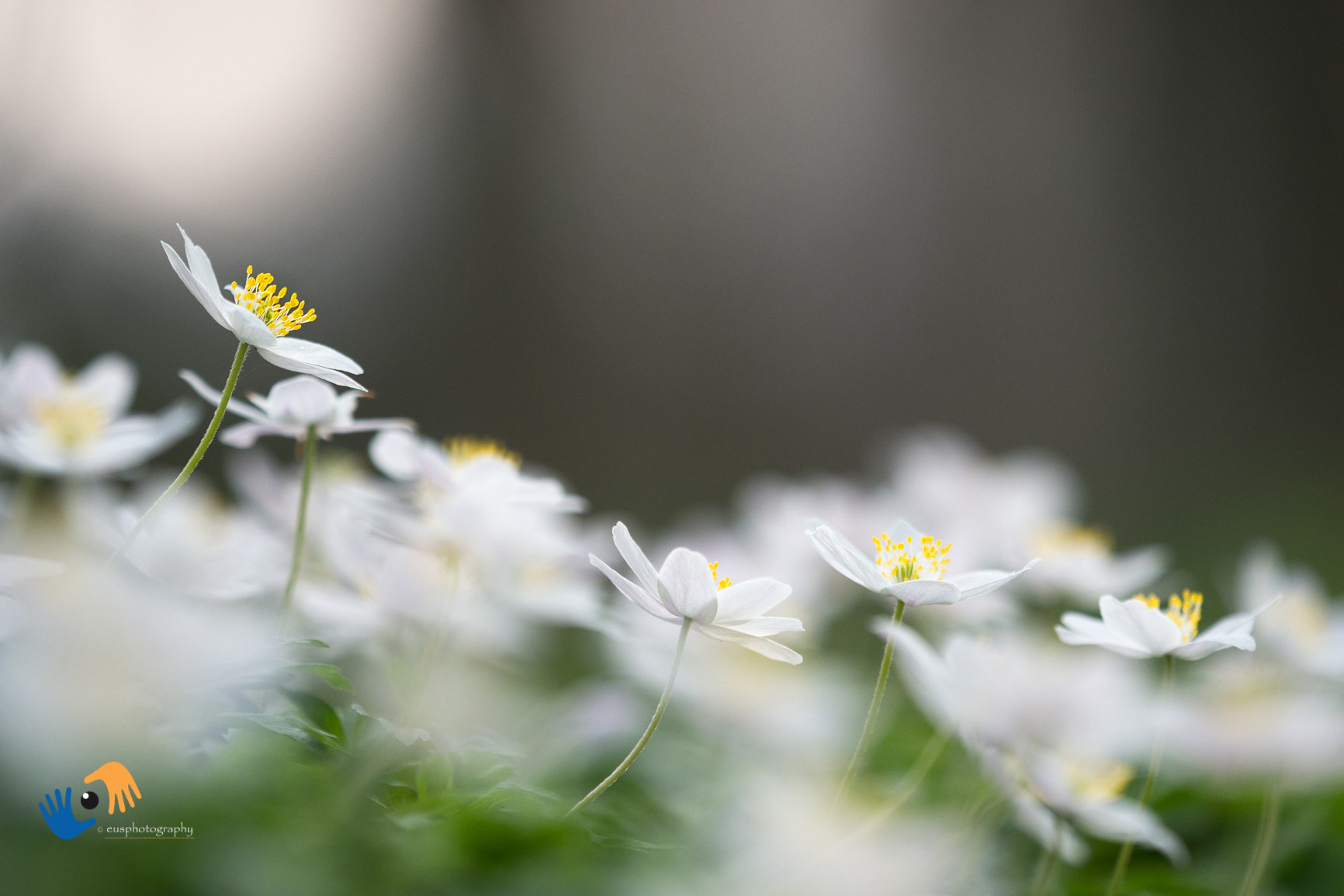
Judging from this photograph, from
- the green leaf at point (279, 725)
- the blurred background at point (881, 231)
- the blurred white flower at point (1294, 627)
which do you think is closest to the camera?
the green leaf at point (279, 725)

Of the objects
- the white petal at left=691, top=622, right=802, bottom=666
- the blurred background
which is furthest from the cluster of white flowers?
the blurred background

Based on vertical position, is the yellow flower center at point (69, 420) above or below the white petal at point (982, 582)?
below

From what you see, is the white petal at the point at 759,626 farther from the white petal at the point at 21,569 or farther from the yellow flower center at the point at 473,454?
the white petal at the point at 21,569

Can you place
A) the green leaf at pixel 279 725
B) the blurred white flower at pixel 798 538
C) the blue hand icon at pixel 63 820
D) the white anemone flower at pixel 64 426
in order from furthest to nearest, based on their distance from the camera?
1. the blurred white flower at pixel 798 538
2. the white anemone flower at pixel 64 426
3. the green leaf at pixel 279 725
4. the blue hand icon at pixel 63 820

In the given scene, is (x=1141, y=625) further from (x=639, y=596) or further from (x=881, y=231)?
(x=881, y=231)

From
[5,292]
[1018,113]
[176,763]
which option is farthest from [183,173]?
[1018,113]

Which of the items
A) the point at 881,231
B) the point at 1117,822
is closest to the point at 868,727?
the point at 1117,822

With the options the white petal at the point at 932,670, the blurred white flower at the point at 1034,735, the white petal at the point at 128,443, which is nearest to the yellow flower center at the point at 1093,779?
the blurred white flower at the point at 1034,735
